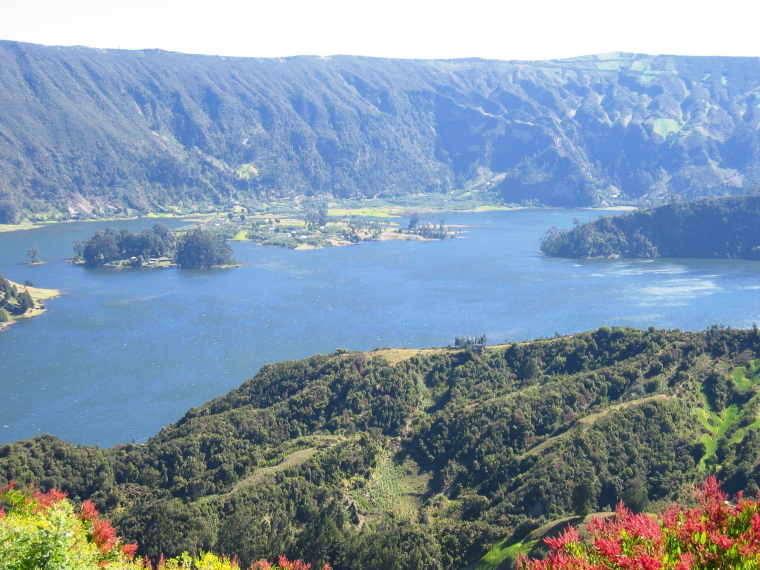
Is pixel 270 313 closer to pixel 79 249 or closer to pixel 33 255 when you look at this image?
pixel 33 255

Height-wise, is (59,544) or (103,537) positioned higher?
(59,544)

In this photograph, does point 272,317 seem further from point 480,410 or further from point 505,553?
point 505,553

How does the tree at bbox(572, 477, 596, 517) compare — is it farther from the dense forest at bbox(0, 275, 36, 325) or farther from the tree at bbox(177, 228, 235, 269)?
the tree at bbox(177, 228, 235, 269)

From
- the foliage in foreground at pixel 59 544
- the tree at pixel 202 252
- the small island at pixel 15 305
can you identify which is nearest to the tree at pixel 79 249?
the tree at pixel 202 252

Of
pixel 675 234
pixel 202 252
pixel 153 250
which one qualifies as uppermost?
pixel 675 234

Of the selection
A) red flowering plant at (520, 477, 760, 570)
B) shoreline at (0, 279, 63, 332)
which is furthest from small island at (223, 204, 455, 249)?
red flowering plant at (520, 477, 760, 570)

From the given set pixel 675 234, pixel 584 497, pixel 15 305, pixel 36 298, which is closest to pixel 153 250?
pixel 36 298
